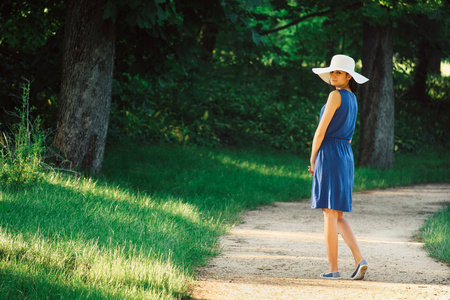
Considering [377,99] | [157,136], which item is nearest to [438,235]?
[377,99]

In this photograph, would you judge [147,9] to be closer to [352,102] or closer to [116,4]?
[116,4]

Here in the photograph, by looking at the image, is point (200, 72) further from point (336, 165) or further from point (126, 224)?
point (336, 165)

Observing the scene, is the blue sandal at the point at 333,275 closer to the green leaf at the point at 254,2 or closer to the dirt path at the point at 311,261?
the dirt path at the point at 311,261

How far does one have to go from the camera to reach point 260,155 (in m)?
15.9

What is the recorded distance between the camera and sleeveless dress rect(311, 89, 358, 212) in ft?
16.9

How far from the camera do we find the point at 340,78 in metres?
5.25

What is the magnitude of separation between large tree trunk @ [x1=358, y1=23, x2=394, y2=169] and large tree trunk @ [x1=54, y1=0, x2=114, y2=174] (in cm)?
794

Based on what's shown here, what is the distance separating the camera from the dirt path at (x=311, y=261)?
4.79 m

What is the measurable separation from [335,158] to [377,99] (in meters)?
10.3

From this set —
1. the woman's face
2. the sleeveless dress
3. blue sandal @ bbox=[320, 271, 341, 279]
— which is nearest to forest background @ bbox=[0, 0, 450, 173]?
the woman's face

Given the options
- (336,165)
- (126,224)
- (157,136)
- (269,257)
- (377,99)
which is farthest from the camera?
(157,136)

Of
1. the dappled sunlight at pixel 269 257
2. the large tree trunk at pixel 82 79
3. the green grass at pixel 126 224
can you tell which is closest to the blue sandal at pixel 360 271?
the dappled sunlight at pixel 269 257

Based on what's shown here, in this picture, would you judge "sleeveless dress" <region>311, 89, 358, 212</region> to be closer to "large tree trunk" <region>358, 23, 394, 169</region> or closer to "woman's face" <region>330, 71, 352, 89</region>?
"woman's face" <region>330, 71, 352, 89</region>

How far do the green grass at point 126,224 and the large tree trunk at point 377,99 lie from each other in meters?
2.16
